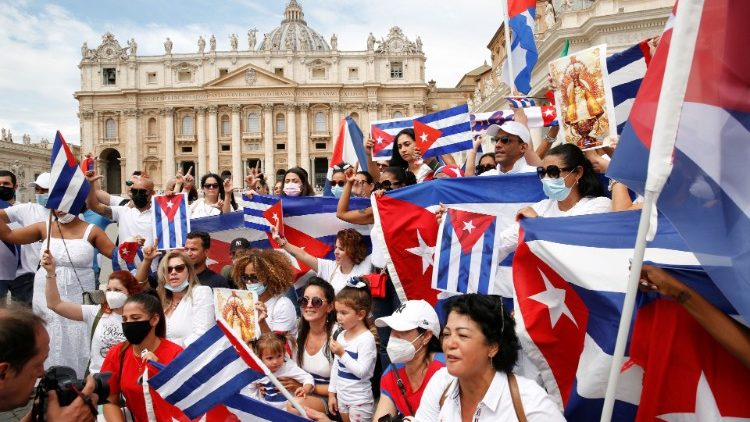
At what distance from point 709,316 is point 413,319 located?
5.19 feet

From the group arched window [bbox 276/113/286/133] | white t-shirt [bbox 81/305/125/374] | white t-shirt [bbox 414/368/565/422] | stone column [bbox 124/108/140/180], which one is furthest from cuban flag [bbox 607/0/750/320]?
stone column [bbox 124/108/140/180]

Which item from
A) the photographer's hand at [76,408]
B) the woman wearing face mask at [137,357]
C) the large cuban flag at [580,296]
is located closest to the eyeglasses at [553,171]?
the large cuban flag at [580,296]

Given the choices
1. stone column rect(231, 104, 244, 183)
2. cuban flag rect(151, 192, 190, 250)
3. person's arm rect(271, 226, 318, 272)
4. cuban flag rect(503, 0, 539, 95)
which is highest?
stone column rect(231, 104, 244, 183)

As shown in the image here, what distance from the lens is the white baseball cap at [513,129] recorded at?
4480 millimetres

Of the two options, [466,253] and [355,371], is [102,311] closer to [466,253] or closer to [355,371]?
[355,371]

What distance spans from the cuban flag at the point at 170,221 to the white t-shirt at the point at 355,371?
2.48m

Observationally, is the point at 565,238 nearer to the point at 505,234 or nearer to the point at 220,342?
the point at 505,234

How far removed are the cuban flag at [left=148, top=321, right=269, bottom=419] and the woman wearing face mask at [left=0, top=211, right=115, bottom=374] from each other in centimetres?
217

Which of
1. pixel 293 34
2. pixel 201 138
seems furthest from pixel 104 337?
pixel 293 34

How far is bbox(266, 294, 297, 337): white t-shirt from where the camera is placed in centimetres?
452

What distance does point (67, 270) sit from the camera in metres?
5.03

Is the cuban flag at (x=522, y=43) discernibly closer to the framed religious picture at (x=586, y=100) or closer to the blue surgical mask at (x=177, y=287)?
the framed religious picture at (x=586, y=100)

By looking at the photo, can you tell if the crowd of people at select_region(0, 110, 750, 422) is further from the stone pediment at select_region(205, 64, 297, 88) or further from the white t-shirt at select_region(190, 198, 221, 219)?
the stone pediment at select_region(205, 64, 297, 88)

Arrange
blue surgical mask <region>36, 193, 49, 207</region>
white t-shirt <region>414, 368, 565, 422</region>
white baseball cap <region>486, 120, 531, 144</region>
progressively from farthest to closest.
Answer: blue surgical mask <region>36, 193, 49, 207</region> → white baseball cap <region>486, 120, 531, 144</region> → white t-shirt <region>414, 368, 565, 422</region>
